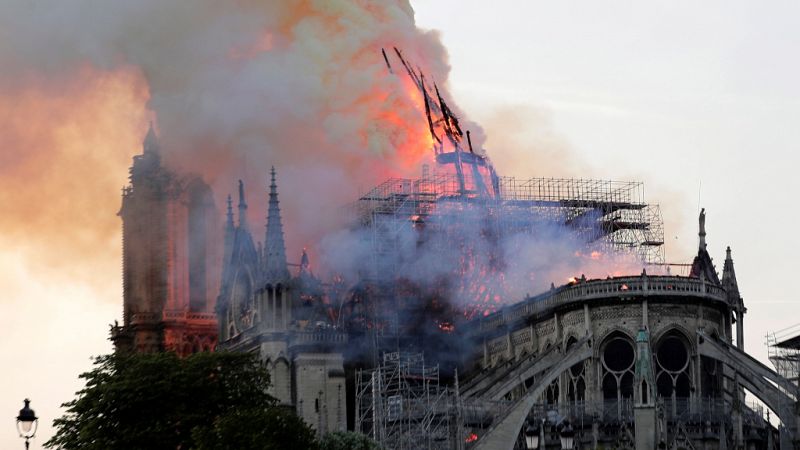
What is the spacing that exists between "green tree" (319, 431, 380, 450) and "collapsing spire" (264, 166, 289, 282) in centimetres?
2136

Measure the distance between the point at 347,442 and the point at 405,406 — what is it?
12276mm

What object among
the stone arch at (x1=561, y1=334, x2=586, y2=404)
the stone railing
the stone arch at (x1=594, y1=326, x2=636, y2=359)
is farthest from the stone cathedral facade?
the stone arch at (x1=594, y1=326, x2=636, y2=359)

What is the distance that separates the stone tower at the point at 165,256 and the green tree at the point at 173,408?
48385 mm

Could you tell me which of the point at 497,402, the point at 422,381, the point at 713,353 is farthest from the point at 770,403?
the point at 422,381

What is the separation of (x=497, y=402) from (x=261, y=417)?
21845 millimetres

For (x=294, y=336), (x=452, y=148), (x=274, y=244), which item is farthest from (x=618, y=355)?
(x=452, y=148)

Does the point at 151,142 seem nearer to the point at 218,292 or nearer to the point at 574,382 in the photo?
the point at 218,292

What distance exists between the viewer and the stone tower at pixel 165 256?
16138cm

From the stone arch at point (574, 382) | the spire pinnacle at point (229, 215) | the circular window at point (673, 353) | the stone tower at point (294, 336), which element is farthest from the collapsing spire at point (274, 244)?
the circular window at point (673, 353)

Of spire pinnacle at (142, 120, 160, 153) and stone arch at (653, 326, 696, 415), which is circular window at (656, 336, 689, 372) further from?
spire pinnacle at (142, 120, 160, 153)

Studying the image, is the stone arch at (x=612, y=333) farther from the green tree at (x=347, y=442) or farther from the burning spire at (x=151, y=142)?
the burning spire at (x=151, y=142)

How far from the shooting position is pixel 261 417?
4065 inches

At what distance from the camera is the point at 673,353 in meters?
122

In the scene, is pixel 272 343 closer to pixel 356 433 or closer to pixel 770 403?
pixel 356 433
